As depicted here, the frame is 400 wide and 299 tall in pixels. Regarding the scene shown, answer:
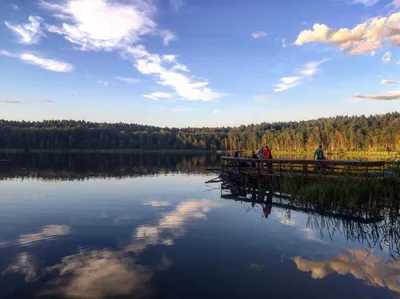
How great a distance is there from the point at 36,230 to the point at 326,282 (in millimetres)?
10603

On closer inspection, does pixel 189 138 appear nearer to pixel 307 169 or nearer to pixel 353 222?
pixel 307 169

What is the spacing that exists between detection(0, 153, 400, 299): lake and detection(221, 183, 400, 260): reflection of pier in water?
63mm

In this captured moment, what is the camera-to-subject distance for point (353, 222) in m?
13.6

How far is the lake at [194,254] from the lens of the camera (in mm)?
7551

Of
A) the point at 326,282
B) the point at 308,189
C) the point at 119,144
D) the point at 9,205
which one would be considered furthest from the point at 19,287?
the point at 119,144

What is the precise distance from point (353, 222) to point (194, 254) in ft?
24.3

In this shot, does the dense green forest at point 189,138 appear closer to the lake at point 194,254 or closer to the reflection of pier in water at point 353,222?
the reflection of pier in water at point 353,222

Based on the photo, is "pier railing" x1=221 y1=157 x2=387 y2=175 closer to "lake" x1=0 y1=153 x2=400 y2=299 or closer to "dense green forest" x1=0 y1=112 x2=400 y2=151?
"lake" x1=0 y1=153 x2=400 y2=299

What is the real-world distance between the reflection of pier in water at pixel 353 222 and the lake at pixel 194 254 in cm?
6

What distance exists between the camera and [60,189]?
2595cm

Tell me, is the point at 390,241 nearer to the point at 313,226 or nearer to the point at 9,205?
the point at 313,226

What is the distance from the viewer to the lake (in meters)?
7.55

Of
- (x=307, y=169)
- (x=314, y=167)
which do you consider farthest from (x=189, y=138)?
(x=314, y=167)

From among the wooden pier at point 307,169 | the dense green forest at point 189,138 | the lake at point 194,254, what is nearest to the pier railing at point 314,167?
the wooden pier at point 307,169
